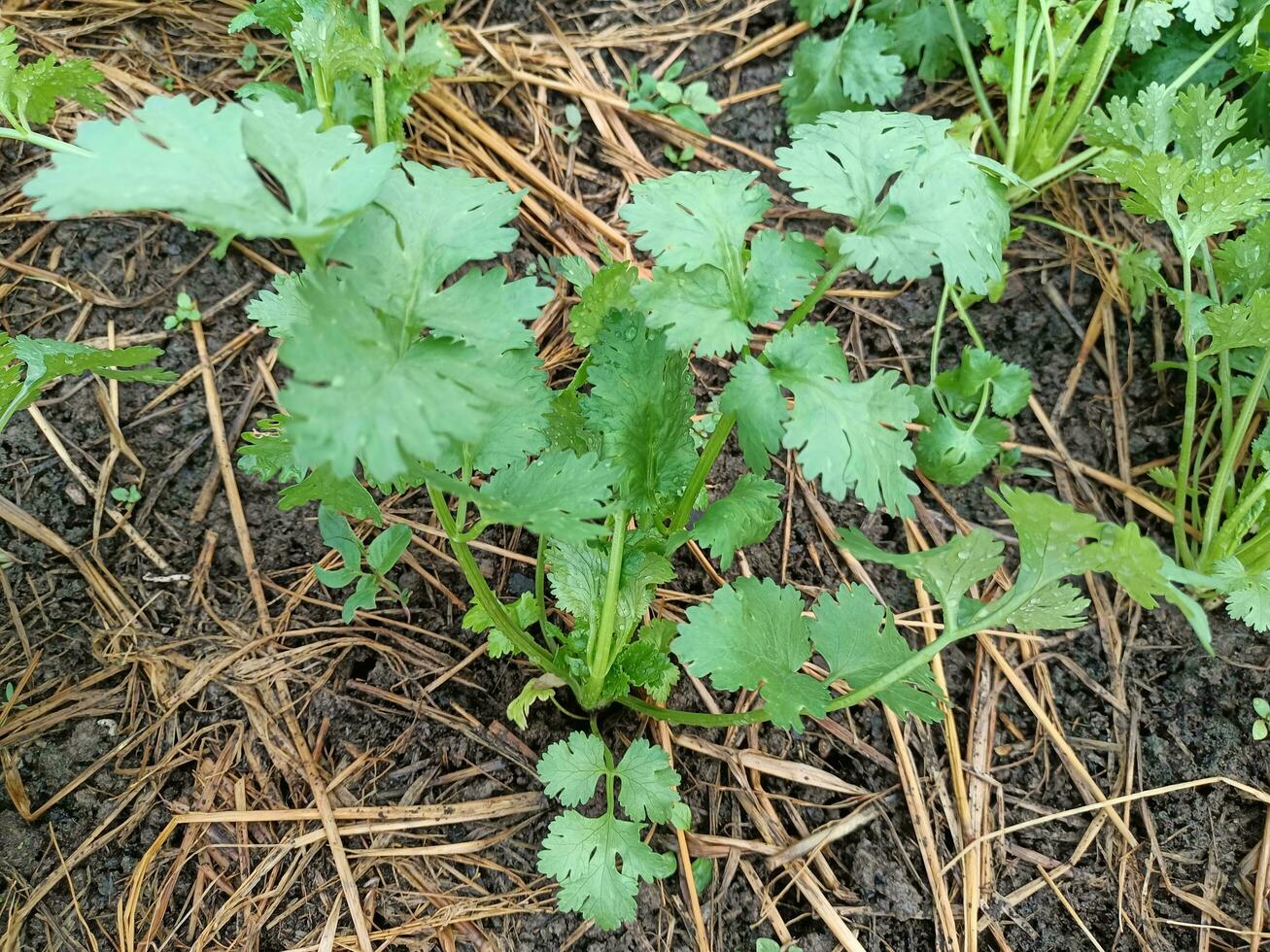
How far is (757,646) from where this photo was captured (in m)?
1.32

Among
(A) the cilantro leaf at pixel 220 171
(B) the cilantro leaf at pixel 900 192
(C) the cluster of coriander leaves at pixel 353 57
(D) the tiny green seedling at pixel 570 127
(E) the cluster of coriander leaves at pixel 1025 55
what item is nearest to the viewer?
(A) the cilantro leaf at pixel 220 171

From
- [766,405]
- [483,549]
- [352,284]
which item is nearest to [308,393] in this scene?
[352,284]

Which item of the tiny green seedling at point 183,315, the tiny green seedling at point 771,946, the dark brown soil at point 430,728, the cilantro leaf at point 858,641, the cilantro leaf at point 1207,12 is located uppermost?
the cilantro leaf at point 1207,12

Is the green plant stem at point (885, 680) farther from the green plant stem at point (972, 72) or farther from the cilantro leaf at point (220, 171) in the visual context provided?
the green plant stem at point (972, 72)

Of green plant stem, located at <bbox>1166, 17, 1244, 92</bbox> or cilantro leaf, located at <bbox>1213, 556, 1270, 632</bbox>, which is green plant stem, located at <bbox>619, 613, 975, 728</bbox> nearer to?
cilantro leaf, located at <bbox>1213, 556, 1270, 632</bbox>

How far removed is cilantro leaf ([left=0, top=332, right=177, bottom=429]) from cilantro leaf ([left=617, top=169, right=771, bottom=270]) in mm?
773

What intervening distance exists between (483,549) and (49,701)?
769 millimetres

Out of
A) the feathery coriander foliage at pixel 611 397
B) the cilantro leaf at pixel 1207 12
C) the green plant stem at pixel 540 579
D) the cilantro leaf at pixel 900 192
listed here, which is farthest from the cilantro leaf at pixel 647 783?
the cilantro leaf at pixel 1207 12

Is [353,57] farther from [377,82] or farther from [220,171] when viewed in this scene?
[220,171]

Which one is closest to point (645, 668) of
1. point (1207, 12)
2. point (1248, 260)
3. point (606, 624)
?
point (606, 624)

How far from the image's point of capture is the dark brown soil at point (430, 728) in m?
1.45

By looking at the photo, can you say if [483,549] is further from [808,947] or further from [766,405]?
[808,947]

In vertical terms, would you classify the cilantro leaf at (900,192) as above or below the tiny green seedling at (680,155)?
above

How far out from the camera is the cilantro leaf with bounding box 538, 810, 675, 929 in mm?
1284
